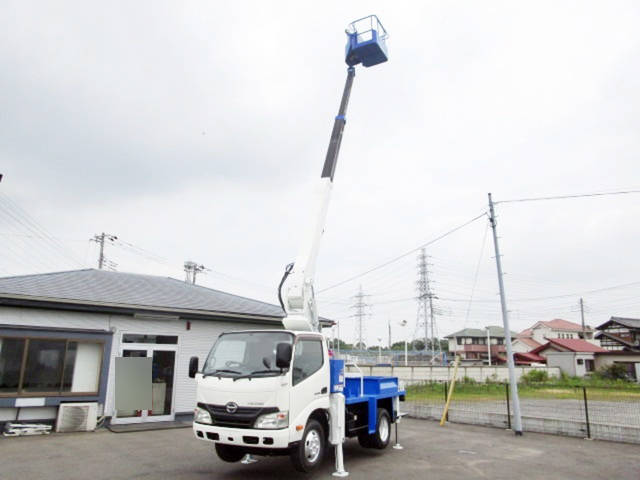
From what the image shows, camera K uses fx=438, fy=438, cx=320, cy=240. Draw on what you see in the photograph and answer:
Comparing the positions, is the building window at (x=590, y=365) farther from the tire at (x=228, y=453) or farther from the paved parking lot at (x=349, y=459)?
the tire at (x=228, y=453)

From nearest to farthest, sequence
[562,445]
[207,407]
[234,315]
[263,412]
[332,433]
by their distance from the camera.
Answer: [263,412]
[207,407]
[332,433]
[562,445]
[234,315]

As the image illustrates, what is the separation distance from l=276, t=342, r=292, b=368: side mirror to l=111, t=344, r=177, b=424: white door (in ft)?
24.0

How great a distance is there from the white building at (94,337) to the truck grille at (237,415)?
20.5 ft

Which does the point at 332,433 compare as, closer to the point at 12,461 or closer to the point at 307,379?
the point at 307,379

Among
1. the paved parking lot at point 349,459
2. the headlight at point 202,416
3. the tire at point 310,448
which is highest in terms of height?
the headlight at point 202,416

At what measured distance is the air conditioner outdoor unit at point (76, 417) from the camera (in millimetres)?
10234

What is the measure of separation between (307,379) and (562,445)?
6676 millimetres

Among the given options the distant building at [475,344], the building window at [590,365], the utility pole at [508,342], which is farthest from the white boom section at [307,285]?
the distant building at [475,344]

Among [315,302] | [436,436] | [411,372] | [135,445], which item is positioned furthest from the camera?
[411,372]

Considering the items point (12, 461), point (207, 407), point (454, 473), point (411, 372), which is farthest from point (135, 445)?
point (411, 372)

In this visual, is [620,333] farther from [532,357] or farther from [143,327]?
[143,327]

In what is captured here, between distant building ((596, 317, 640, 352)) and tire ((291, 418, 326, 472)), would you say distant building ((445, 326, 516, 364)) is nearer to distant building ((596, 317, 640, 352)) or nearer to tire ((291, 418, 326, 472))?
distant building ((596, 317, 640, 352))

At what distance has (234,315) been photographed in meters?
13.2

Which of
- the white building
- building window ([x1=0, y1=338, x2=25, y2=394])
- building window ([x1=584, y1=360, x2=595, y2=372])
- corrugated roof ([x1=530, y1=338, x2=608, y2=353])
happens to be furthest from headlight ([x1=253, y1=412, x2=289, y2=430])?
corrugated roof ([x1=530, y1=338, x2=608, y2=353])
